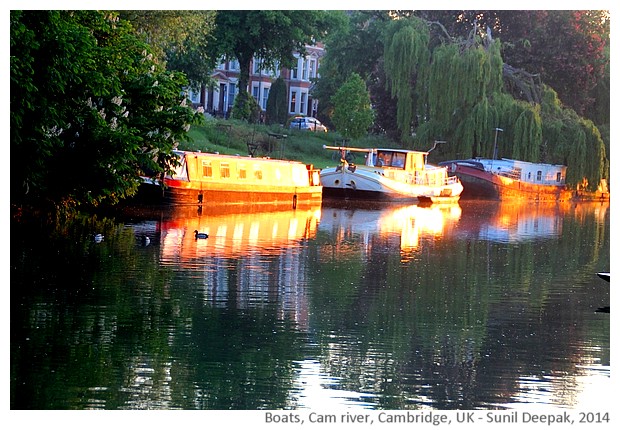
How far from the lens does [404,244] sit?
1038 inches

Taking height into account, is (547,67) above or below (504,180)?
above

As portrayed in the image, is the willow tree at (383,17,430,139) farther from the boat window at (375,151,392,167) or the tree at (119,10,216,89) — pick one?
the tree at (119,10,216,89)

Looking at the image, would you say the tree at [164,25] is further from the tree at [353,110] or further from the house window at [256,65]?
the house window at [256,65]

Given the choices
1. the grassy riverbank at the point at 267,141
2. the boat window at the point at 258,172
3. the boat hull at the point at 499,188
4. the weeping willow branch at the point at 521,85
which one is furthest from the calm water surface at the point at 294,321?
the weeping willow branch at the point at 521,85

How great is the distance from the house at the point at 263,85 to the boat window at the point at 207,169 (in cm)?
2089

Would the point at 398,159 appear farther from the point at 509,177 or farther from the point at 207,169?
the point at 207,169

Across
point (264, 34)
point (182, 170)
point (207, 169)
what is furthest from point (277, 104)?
point (182, 170)

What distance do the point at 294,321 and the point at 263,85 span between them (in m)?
45.9

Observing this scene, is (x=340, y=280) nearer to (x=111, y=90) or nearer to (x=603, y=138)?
(x=111, y=90)

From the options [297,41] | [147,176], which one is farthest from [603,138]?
[147,176]

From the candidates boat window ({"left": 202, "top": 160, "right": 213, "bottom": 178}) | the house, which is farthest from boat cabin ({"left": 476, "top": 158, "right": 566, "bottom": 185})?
boat window ({"left": 202, "top": 160, "right": 213, "bottom": 178})

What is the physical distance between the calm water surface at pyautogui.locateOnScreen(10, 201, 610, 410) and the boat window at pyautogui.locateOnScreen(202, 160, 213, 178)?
265 inches

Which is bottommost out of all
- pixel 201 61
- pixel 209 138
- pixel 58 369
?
pixel 58 369

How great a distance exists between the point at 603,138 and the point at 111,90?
2994 cm
